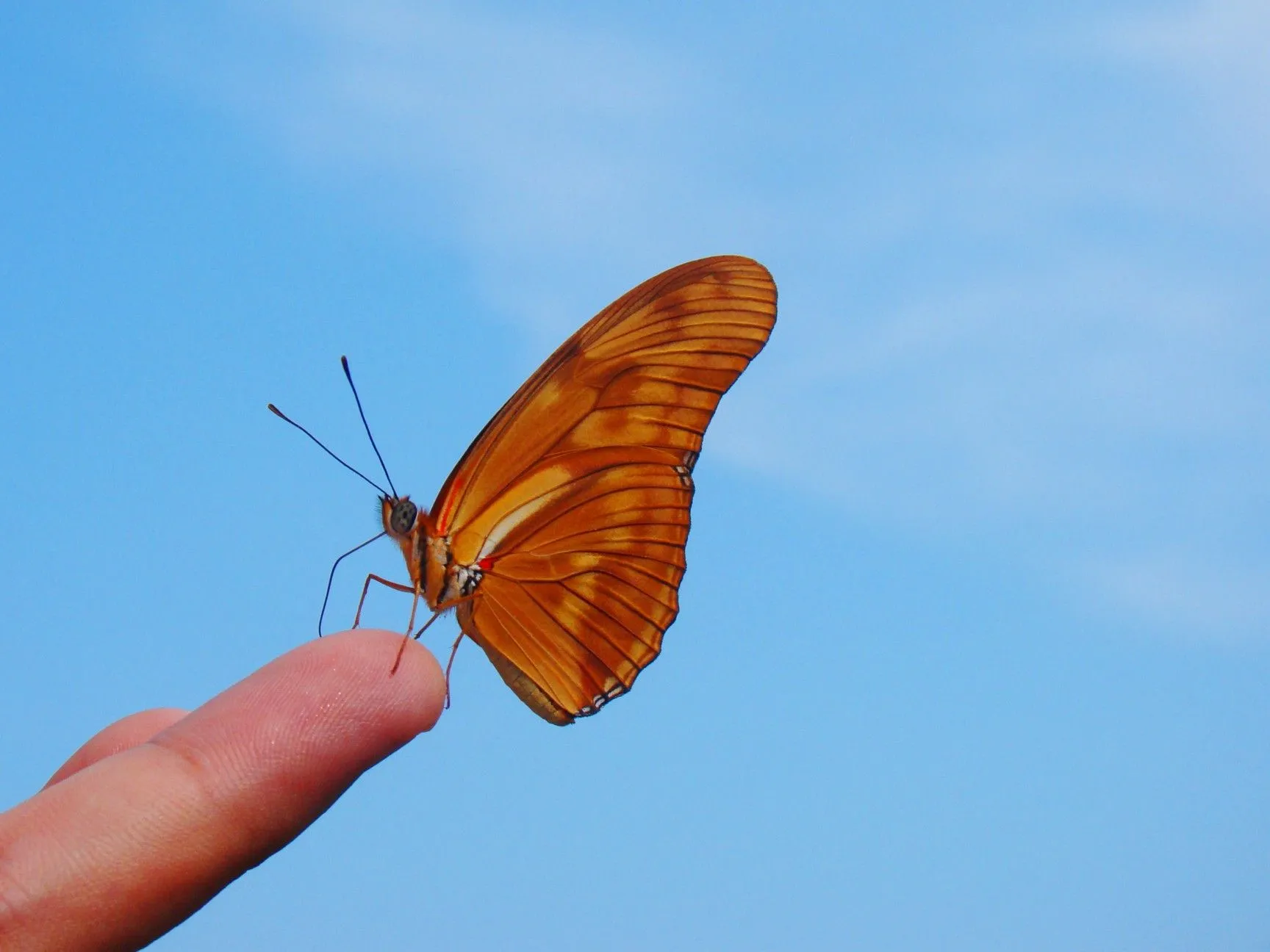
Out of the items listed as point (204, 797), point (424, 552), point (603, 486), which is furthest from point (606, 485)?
point (204, 797)

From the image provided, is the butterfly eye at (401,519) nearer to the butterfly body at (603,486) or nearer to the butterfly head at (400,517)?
the butterfly head at (400,517)

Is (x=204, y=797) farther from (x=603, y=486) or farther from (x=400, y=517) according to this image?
(x=603, y=486)

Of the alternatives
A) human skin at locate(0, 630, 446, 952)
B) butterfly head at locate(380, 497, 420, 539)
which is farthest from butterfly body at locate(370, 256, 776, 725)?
human skin at locate(0, 630, 446, 952)

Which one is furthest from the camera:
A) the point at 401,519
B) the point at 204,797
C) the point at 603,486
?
the point at 603,486

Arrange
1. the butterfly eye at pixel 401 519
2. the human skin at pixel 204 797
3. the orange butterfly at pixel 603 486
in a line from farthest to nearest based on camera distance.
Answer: the orange butterfly at pixel 603 486
the butterfly eye at pixel 401 519
the human skin at pixel 204 797

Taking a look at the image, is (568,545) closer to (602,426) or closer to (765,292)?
(602,426)

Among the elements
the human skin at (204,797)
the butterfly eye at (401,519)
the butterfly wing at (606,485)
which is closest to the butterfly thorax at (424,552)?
the butterfly eye at (401,519)

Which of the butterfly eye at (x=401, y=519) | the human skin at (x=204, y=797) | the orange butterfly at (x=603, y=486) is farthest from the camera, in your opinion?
the orange butterfly at (x=603, y=486)
